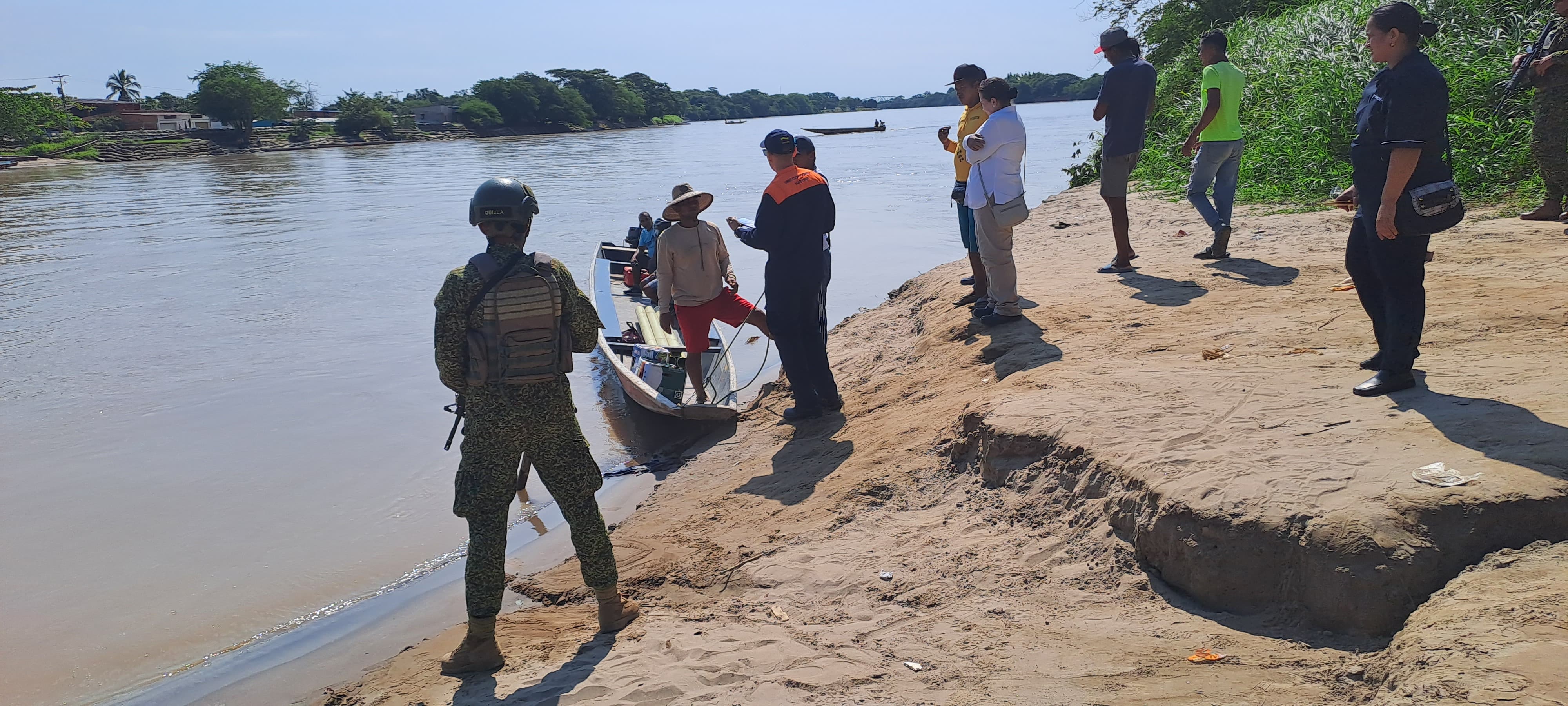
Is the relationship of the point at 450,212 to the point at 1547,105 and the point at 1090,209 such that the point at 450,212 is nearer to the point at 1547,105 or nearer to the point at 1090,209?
the point at 1090,209

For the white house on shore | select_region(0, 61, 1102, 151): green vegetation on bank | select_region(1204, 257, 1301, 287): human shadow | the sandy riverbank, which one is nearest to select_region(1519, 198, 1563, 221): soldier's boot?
the sandy riverbank

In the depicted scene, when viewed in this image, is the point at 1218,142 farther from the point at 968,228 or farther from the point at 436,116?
the point at 436,116

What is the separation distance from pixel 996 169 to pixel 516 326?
3.69 m

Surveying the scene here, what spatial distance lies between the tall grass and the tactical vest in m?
7.54

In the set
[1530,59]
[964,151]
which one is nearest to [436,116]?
[964,151]

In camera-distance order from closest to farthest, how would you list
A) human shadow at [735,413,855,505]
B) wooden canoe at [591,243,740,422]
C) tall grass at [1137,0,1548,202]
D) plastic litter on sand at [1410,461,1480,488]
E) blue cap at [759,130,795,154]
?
1. plastic litter on sand at [1410,461,1480,488]
2. human shadow at [735,413,855,505]
3. blue cap at [759,130,795,154]
4. wooden canoe at [591,243,740,422]
5. tall grass at [1137,0,1548,202]

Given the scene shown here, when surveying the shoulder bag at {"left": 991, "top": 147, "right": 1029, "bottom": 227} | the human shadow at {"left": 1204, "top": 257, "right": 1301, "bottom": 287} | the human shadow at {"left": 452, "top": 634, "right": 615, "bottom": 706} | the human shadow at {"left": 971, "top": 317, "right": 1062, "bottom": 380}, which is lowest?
the human shadow at {"left": 452, "top": 634, "right": 615, "bottom": 706}

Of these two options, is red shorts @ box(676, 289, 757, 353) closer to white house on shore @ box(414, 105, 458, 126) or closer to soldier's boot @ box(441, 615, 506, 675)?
soldier's boot @ box(441, 615, 506, 675)

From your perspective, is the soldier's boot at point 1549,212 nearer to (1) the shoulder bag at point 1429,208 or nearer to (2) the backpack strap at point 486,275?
(1) the shoulder bag at point 1429,208

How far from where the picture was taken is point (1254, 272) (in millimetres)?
7684

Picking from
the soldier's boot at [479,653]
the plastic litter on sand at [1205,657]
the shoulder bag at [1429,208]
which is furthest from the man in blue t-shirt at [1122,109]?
the soldier's boot at [479,653]

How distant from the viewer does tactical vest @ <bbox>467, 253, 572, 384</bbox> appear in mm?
3777

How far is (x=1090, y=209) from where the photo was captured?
13148 millimetres

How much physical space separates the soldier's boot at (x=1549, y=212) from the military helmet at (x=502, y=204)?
26.0 feet
